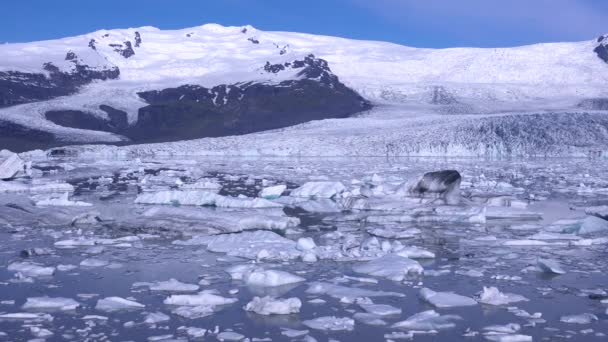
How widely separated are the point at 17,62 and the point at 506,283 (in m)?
122

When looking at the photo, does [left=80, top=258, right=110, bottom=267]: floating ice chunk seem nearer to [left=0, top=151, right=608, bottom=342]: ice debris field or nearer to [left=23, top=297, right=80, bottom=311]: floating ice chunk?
[left=0, top=151, right=608, bottom=342]: ice debris field

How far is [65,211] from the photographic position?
10070 millimetres

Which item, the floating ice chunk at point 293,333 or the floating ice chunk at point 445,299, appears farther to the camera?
the floating ice chunk at point 445,299

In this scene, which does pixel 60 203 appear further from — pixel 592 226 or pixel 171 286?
pixel 592 226

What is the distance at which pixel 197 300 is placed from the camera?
5090mm

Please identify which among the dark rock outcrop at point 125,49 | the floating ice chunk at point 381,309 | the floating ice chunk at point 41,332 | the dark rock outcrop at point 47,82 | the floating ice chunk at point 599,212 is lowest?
the floating ice chunk at point 41,332

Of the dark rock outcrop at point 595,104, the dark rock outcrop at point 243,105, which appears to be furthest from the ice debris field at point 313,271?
the dark rock outcrop at point 243,105

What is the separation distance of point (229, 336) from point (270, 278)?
4.96ft

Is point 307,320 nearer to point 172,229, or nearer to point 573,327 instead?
point 573,327

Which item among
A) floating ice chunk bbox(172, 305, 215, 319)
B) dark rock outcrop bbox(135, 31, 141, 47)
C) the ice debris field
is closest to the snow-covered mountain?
dark rock outcrop bbox(135, 31, 141, 47)

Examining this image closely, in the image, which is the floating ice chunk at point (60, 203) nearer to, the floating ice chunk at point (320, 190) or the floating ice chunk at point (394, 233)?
the floating ice chunk at point (320, 190)

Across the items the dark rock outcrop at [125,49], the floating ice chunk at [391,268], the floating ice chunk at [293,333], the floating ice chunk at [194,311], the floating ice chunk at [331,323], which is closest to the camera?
the floating ice chunk at [293,333]

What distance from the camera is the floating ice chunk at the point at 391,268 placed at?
607cm

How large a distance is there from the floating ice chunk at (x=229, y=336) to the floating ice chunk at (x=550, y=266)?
134 inches
